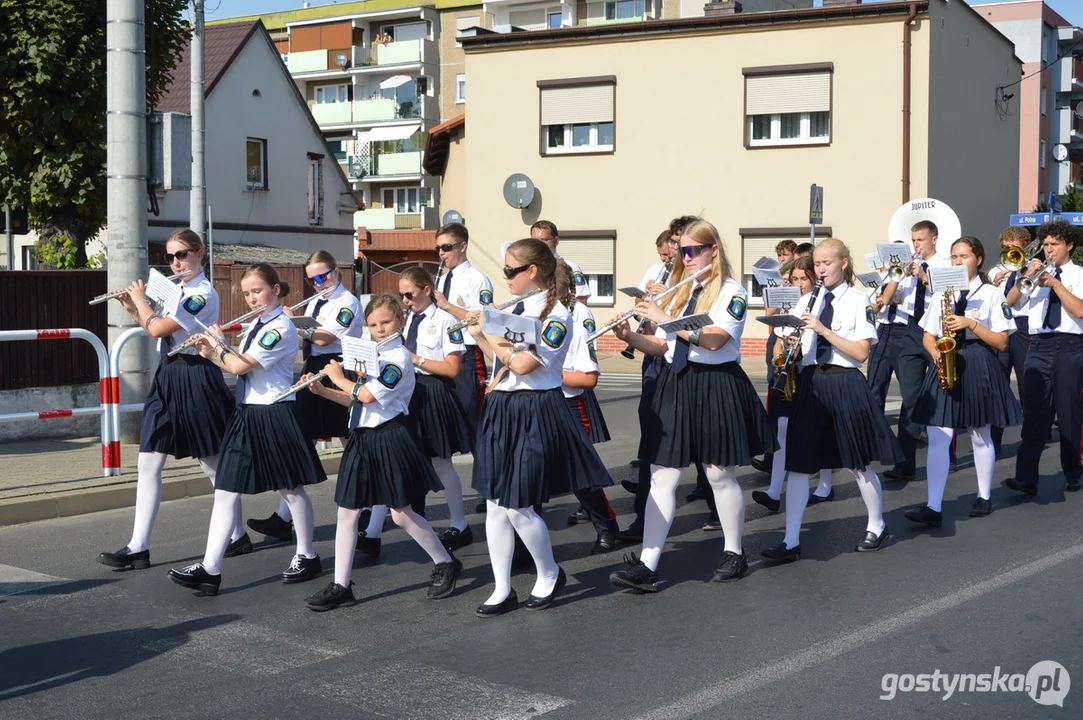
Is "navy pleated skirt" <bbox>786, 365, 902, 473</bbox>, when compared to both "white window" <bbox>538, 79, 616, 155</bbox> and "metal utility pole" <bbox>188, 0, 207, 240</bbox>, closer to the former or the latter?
"metal utility pole" <bbox>188, 0, 207, 240</bbox>

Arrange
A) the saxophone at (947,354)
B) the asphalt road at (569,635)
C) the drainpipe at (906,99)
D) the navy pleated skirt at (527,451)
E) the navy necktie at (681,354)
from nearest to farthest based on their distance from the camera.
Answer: the asphalt road at (569,635) → the navy pleated skirt at (527,451) → the navy necktie at (681,354) → the saxophone at (947,354) → the drainpipe at (906,99)

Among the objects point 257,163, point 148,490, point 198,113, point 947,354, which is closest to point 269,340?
point 148,490

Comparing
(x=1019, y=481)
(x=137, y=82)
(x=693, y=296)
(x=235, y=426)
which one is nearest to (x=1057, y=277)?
(x=1019, y=481)

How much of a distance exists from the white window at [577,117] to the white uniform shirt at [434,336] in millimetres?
20491

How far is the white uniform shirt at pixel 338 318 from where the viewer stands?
312 inches

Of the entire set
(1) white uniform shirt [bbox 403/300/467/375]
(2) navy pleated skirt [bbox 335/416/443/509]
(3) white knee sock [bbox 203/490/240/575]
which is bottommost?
(3) white knee sock [bbox 203/490/240/575]

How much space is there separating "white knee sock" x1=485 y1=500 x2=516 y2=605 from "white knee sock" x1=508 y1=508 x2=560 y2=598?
0.05 m

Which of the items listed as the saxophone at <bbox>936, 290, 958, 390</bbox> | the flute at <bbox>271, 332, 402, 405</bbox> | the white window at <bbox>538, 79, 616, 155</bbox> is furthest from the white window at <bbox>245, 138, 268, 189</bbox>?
the flute at <bbox>271, 332, 402, 405</bbox>

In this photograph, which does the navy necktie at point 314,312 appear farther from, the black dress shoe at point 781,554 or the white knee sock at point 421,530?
the black dress shoe at point 781,554

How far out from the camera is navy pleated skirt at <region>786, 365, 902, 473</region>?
7.18 meters

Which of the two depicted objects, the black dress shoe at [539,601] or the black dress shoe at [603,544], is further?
the black dress shoe at [603,544]

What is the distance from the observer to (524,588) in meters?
6.70

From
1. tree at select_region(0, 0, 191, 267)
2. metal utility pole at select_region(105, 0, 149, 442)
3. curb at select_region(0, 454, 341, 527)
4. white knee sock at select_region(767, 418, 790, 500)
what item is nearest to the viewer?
curb at select_region(0, 454, 341, 527)

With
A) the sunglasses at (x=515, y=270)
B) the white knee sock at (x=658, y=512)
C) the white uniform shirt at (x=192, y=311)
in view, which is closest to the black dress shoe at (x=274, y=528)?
the white uniform shirt at (x=192, y=311)
